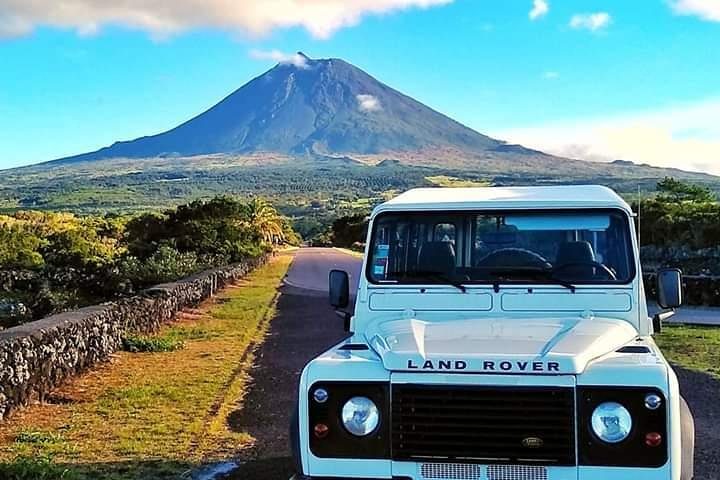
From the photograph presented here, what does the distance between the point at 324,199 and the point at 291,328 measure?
108m

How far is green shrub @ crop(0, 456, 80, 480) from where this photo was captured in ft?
17.7

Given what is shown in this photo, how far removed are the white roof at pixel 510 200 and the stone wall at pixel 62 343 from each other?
12.1 ft

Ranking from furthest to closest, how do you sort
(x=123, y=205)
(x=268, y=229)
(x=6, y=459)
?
(x=123, y=205)
(x=268, y=229)
(x=6, y=459)

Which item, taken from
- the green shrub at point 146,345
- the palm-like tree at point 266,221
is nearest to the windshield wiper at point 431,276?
the green shrub at point 146,345

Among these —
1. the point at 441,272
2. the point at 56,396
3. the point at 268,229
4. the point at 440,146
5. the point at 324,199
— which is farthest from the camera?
the point at 440,146

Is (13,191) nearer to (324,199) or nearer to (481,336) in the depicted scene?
(324,199)

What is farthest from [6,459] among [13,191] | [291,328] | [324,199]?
[13,191]

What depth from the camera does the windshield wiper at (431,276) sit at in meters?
5.05

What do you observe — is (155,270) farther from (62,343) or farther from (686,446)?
(686,446)

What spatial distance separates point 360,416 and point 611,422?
1071 mm

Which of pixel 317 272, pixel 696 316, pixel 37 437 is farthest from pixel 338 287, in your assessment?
pixel 317 272

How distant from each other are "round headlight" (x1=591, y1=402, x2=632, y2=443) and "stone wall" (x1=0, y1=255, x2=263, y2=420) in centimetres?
501

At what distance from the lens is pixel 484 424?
3.86 m

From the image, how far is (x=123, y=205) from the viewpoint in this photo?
10925 cm
